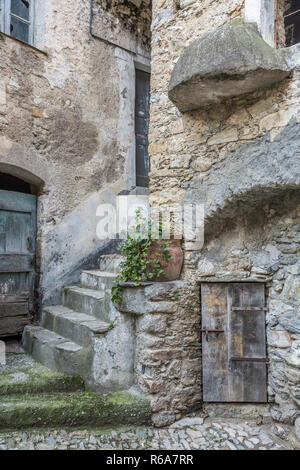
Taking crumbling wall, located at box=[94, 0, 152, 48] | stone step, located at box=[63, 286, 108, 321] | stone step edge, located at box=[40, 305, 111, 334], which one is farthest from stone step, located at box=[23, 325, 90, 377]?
crumbling wall, located at box=[94, 0, 152, 48]

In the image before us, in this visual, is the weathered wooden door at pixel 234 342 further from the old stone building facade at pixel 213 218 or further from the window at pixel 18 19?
the window at pixel 18 19

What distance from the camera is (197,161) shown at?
301 cm

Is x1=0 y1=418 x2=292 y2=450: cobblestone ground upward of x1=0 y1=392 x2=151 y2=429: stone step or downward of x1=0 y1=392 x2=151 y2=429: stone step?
downward

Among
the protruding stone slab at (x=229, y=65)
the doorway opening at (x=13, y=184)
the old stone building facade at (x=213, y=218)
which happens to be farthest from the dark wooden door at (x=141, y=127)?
the protruding stone slab at (x=229, y=65)

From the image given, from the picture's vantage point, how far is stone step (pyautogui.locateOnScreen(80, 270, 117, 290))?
3.50 metres

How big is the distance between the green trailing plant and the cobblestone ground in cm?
102

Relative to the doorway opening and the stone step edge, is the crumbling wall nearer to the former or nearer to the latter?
the doorway opening

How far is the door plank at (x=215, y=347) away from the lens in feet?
9.75

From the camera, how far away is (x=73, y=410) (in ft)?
8.73

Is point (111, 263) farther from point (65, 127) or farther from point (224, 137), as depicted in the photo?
point (224, 137)

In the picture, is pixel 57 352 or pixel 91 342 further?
pixel 57 352

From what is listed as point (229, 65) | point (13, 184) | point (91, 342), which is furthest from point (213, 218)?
point (13, 184)

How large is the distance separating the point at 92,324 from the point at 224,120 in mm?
2074

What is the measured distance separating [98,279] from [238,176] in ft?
6.07
